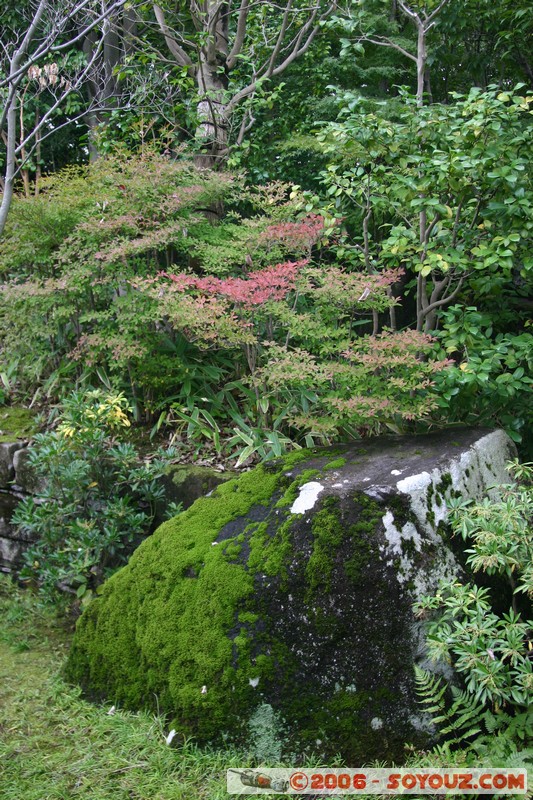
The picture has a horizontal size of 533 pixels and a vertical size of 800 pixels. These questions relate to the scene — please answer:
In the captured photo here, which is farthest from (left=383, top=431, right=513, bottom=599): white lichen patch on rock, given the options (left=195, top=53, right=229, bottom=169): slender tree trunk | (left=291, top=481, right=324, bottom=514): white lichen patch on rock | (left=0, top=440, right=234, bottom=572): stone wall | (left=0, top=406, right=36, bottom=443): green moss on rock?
(left=195, top=53, right=229, bottom=169): slender tree trunk

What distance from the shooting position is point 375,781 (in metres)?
2.76

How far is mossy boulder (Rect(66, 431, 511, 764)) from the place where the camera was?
9.52ft

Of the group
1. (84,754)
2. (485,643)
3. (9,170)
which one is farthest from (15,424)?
(485,643)

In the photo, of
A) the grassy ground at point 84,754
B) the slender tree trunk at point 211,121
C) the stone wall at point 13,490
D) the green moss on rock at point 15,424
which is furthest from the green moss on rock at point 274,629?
the slender tree trunk at point 211,121

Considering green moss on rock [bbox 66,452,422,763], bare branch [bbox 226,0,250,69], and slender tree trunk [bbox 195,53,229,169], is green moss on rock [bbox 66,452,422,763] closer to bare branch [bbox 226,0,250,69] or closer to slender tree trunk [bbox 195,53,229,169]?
slender tree trunk [bbox 195,53,229,169]

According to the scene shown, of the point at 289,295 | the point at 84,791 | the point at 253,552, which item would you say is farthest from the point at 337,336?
the point at 84,791

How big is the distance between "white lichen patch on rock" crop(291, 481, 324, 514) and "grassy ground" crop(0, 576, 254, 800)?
1.09 metres

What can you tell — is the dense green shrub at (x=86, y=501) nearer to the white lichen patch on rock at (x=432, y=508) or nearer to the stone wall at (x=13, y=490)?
the stone wall at (x=13, y=490)

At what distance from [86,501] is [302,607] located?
2104mm

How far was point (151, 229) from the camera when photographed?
536 centimetres

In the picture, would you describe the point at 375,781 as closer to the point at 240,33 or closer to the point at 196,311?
the point at 196,311

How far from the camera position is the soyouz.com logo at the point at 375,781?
252 cm

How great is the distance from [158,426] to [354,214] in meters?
2.24

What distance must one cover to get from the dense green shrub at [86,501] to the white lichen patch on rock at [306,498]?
1321 millimetres
